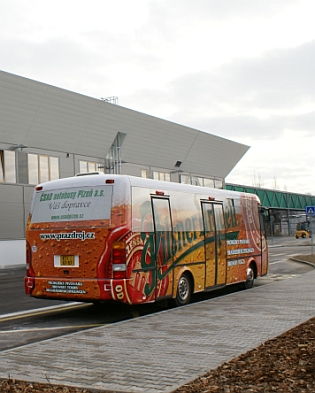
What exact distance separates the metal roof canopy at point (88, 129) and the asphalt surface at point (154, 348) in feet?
83.5

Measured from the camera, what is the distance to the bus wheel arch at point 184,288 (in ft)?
40.7

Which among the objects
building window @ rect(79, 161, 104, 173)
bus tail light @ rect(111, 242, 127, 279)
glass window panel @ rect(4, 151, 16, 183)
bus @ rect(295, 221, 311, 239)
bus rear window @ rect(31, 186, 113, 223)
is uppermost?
building window @ rect(79, 161, 104, 173)

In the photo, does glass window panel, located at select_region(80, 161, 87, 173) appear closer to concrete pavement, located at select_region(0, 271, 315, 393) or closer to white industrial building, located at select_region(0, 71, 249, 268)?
white industrial building, located at select_region(0, 71, 249, 268)

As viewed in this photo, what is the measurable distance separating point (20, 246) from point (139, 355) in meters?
30.5

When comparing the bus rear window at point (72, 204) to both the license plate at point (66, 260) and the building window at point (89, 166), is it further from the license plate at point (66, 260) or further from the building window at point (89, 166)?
the building window at point (89, 166)

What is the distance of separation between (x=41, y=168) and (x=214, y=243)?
2523 centimetres

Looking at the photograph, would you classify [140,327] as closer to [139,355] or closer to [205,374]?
[139,355]

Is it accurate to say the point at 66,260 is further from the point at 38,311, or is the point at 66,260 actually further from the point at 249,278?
the point at 249,278

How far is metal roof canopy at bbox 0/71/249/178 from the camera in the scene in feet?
112

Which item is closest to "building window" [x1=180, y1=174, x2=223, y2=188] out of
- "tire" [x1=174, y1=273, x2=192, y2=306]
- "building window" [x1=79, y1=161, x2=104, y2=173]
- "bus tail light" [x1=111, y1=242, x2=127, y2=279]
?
"building window" [x1=79, y1=161, x2=104, y2=173]

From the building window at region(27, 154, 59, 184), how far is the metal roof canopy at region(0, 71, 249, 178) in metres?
0.74

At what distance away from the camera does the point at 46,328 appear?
400 inches

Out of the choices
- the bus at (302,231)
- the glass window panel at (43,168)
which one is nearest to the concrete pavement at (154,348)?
the glass window panel at (43,168)

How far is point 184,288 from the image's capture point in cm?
1280
